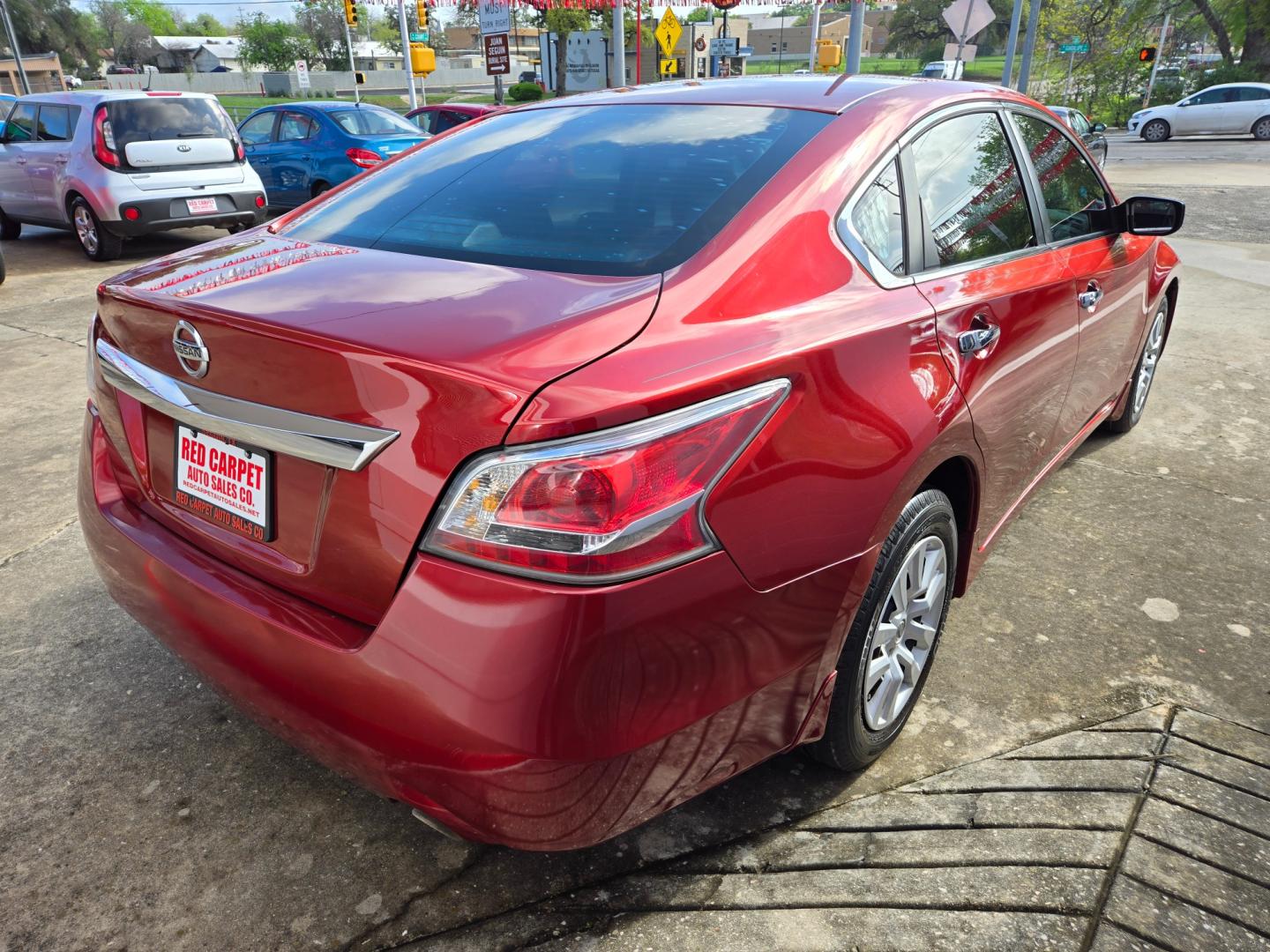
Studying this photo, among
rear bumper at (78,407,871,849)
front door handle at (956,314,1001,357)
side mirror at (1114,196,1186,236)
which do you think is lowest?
rear bumper at (78,407,871,849)

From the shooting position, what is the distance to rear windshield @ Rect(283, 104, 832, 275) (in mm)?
1987

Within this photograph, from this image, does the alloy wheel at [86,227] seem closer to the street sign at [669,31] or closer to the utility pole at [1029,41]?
the street sign at [669,31]

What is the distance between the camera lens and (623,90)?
286 cm

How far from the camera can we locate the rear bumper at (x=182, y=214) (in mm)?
9297

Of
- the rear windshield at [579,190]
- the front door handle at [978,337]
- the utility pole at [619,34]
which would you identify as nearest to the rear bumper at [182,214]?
the rear windshield at [579,190]

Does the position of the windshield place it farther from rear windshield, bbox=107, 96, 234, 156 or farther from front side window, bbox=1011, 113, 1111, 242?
front side window, bbox=1011, 113, 1111, 242

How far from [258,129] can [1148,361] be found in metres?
11.8

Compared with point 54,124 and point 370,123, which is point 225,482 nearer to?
point 54,124

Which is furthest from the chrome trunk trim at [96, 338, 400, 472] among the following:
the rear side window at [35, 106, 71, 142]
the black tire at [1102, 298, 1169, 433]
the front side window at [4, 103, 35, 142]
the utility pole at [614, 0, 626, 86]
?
the utility pole at [614, 0, 626, 86]

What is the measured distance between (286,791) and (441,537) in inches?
44.9

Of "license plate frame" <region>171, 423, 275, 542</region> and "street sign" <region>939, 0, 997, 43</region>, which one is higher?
"street sign" <region>939, 0, 997, 43</region>

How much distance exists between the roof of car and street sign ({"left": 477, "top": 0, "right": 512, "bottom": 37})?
22788mm

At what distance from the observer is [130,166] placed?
30.5 feet

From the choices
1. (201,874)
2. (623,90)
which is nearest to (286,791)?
(201,874)
